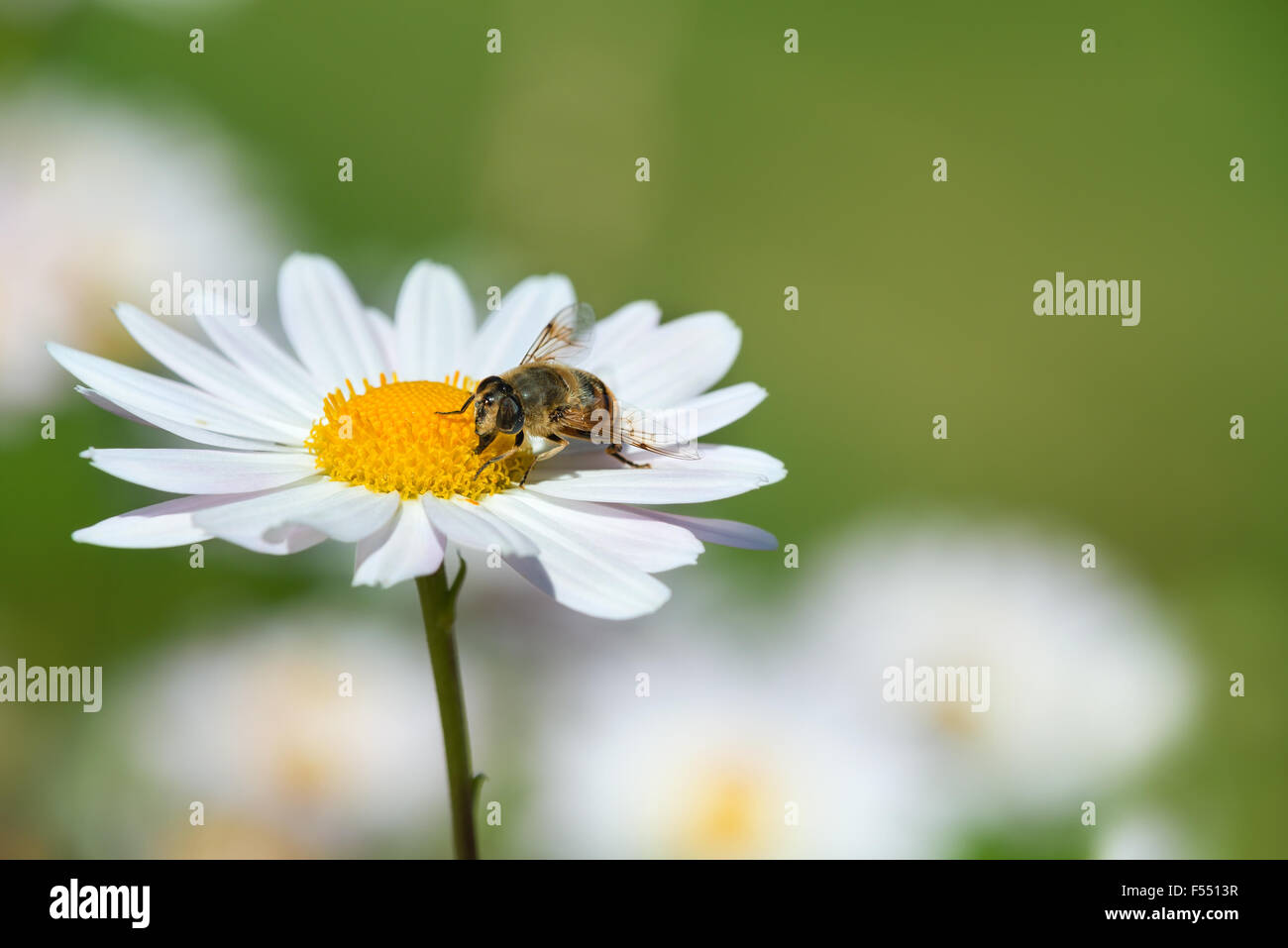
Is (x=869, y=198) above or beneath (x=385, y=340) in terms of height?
above

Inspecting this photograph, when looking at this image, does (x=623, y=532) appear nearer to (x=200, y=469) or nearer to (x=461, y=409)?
(x=461, y=409)

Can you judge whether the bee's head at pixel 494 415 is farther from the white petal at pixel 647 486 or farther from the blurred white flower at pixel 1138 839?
the blurred white flower at pixel 1138 839

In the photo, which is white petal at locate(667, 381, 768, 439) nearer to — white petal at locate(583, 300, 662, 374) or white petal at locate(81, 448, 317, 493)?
white petal at locate(583, 300, 662, 374)

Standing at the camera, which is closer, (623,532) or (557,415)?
(623,532)

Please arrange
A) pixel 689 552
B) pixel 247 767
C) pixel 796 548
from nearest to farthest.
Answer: pixel 689 552, pixel 247 767, pixel 796 548

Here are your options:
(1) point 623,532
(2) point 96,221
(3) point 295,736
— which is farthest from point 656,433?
(2) point 96,221

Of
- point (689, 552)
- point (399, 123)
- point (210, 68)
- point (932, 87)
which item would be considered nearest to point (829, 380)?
point (932, 87)

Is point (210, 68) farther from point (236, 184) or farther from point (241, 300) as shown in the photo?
point (241, 300)
